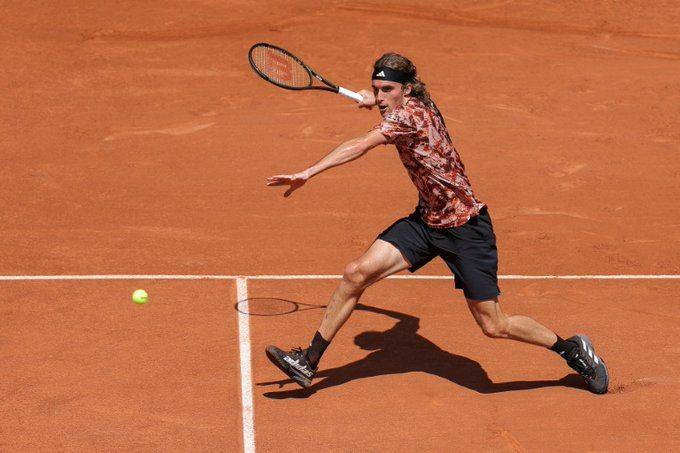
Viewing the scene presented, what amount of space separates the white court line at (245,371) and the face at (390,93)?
2.19 metres

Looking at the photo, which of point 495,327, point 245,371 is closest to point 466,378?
point 495,327

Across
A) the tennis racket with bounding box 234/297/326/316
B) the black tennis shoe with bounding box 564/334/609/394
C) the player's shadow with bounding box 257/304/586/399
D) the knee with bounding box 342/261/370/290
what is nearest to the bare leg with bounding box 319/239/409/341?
the knee with bounding box 342/261/370/290

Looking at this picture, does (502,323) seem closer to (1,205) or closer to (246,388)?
(246,388)

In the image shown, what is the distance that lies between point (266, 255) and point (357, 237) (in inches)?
40.3

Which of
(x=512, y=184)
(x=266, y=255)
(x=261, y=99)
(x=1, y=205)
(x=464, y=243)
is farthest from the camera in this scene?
(x=261, y=99)

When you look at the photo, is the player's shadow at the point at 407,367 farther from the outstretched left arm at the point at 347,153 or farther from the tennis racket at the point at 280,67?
the tennis racket at the point at 280,67

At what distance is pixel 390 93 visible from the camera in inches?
297

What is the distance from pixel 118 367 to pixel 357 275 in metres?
1.98

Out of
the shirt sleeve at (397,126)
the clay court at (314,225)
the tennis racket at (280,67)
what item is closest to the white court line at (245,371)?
the clay court at (314,225)

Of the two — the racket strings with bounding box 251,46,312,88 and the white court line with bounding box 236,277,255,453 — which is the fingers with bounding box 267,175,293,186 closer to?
the white court line with bounding box 236,277,255,453

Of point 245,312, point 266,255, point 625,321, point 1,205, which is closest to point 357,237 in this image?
point 266,255

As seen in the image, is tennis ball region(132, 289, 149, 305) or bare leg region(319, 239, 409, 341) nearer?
bare leg region(319, 239, 409, 341)

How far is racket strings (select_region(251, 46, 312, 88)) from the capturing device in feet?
30.1

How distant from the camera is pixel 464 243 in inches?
305
